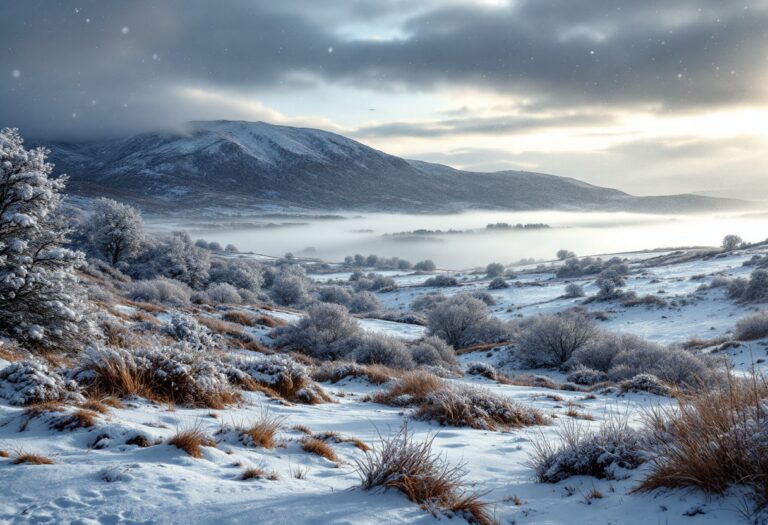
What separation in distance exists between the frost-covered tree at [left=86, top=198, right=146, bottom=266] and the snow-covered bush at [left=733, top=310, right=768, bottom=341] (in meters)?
49.4

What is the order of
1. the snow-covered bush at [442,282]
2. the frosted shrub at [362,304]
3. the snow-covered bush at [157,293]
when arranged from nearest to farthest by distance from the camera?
the snow-covered bush at [157,293] → the frosted shrub at [362,304] → the snow-covered bush at [442,282]

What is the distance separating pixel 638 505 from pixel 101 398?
581cm

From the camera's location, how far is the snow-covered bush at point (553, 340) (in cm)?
2609

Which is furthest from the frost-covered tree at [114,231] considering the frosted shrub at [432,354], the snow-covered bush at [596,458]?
the snow-covered bush at [596,458]

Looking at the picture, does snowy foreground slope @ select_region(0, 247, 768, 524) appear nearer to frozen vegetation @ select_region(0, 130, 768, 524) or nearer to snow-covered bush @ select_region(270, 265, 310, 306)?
frozen vegetation @ select_region(0, 130, 768, 524)

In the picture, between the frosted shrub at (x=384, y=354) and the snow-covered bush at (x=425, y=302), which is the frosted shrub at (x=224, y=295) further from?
the frosted shrub at (x=384, y=354)

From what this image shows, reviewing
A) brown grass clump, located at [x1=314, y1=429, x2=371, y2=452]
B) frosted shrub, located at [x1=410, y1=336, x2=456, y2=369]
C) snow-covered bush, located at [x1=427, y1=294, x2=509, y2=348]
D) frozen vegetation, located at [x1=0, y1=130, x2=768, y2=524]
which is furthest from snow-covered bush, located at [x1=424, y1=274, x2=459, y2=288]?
brown grass clump, located at [x1=314, y1=429, x2=371, y2=452]

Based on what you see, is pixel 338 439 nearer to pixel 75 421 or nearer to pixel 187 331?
pixel 75 421

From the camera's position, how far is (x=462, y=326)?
3481 centimetres

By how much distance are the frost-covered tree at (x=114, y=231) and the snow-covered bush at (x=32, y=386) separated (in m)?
47.8

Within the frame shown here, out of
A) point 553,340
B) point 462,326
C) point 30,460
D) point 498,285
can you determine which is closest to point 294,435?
point 30,460

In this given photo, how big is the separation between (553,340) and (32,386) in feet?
80.1

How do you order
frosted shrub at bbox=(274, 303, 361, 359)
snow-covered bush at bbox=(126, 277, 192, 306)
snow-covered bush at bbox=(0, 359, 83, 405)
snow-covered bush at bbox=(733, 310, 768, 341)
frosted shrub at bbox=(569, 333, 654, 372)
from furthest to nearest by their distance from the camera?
snow-covered bush at bbox=(126, 277, 192, 306) → snow-covered bush at bbox=(733, 310, 768, 341) → frosted shrub at bbox=(569, 333, 654, 372) → frosted shrub at bbox=(274, 303, 361, 359) → snow-covered bush at bbox=(0, 359, 83, 405)

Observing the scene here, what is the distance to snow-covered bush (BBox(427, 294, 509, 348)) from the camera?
34.3m
